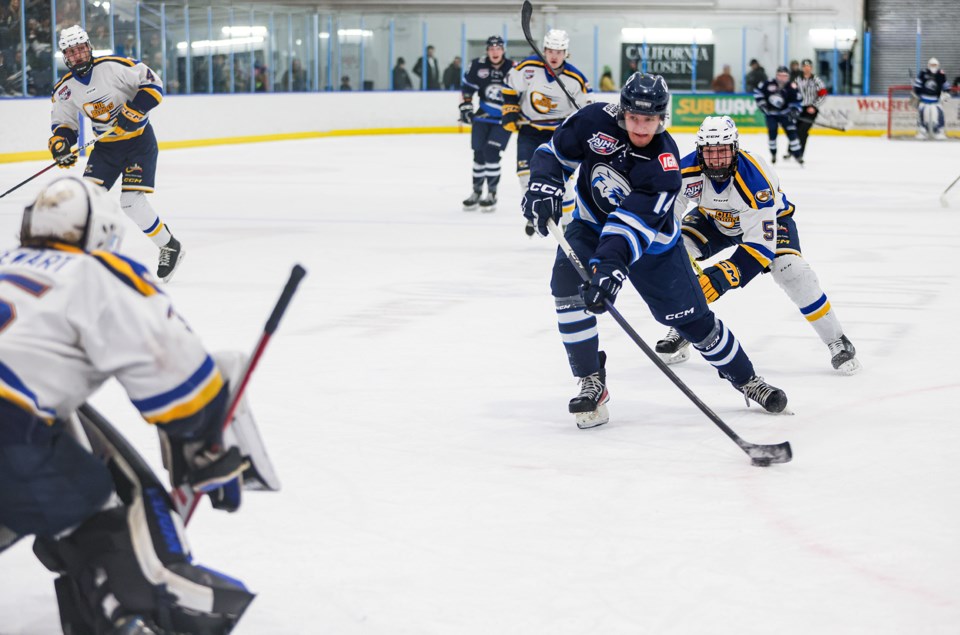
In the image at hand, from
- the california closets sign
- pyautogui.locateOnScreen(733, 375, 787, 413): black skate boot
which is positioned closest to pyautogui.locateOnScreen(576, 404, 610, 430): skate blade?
pyautogui.locateOnScreen(733, 375, 787, 413): black skate boot

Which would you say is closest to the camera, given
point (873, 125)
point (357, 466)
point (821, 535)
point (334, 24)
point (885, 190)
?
point (821, 535)

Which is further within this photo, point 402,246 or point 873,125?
point 873,125

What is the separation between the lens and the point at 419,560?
2.53 metres

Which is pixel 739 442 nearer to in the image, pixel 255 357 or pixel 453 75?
pixel 255 357

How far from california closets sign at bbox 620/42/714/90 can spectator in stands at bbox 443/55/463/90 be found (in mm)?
3133

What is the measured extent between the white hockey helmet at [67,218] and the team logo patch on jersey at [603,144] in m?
1.85

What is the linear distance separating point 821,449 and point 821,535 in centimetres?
73

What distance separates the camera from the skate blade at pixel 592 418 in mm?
3570

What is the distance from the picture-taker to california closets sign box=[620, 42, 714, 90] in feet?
71.0

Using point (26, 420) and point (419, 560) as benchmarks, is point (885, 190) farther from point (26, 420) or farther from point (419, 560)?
point (26, 420)

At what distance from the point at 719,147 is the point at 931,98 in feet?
49.2

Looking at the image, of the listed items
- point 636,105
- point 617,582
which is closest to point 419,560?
point 617,582

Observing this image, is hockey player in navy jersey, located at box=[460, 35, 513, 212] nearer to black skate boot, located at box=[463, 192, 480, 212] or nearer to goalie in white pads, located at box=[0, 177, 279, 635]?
black skate boot, located at box=[463, 192, 480, 212]

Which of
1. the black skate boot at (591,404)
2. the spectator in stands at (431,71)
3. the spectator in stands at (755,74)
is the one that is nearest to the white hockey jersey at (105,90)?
the black skate boot at (591,404)
